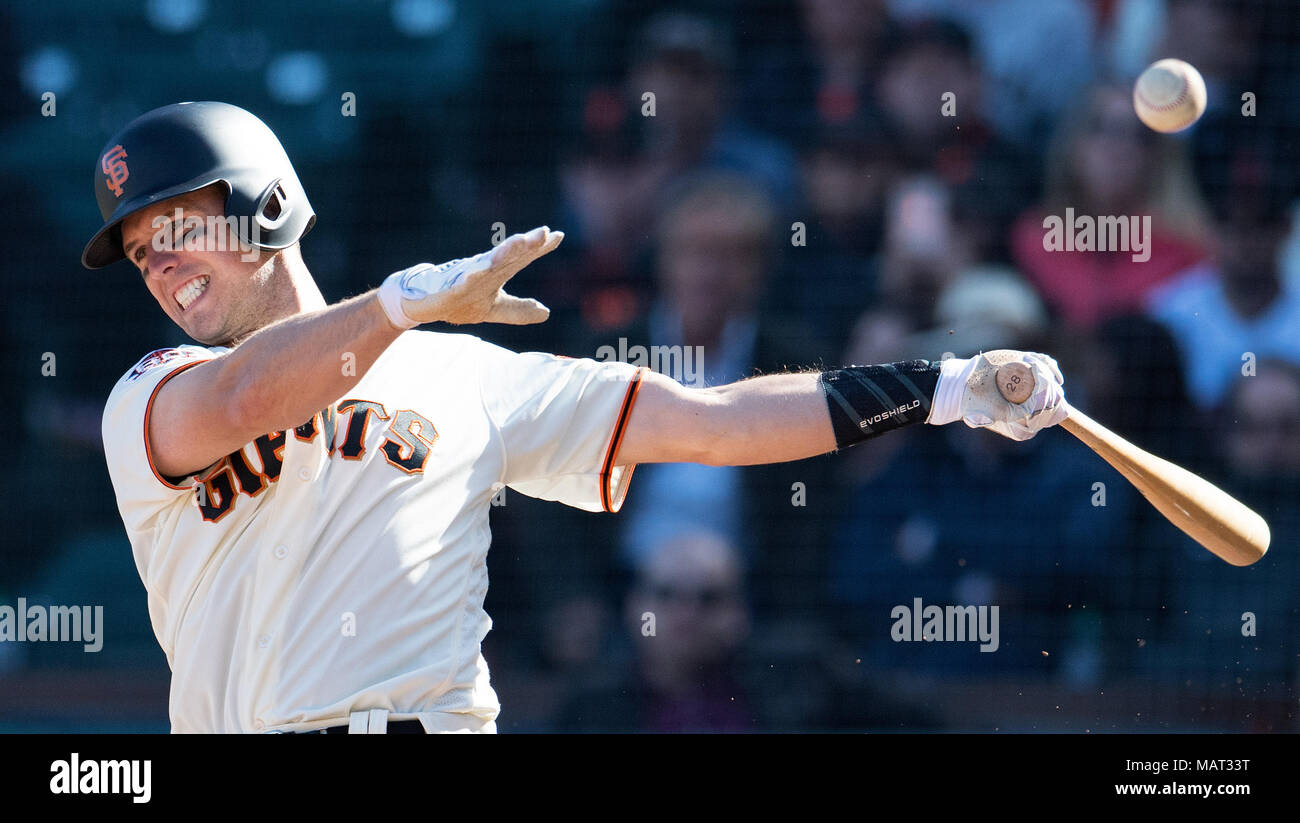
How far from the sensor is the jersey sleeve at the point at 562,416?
246cm

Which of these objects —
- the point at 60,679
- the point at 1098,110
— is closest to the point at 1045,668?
the point at 1098,110

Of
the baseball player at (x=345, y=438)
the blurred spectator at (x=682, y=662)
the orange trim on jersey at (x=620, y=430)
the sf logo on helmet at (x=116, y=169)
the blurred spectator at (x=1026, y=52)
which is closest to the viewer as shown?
the baseball player at (x=345, y=438)

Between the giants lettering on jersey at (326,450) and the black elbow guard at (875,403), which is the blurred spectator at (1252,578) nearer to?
the black elbow guard at (875,403)

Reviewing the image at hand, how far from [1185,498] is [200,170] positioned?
6.35 ft

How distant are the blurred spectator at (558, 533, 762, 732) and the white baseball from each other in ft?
5.98

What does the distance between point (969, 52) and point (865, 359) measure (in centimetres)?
119

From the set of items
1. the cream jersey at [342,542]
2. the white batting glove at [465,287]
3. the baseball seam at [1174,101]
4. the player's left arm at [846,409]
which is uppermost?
the baseball seam at [1174,101]

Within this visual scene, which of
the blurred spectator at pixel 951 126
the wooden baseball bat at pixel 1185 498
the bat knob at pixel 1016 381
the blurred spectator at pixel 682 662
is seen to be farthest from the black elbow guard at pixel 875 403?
the blurred spectator at pixel 951 126

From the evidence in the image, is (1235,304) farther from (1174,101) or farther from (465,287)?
(465,287)

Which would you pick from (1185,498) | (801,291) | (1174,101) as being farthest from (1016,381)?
(801,291)

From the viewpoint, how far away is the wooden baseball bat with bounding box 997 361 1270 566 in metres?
2.51

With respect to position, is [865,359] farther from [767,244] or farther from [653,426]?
[653,426]

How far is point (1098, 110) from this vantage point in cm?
468

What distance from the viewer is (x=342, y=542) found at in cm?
232
